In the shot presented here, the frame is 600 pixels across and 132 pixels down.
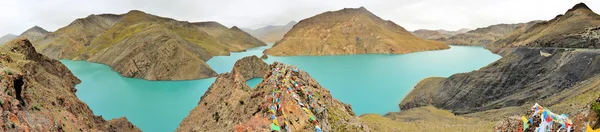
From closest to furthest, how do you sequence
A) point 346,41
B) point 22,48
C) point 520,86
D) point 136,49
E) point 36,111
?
point 36,111 < point 520,86 < point 22,48 < point 136,49 < point 346,41

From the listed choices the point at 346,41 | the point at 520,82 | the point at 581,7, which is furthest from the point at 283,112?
the point at 346,41

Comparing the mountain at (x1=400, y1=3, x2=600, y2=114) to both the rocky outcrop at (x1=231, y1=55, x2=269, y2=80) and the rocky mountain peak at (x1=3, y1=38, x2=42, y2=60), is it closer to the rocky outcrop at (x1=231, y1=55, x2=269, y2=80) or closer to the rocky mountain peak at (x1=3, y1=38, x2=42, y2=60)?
the rocky outcrop at (x1=231, y1=55, x2=269, y2=80)

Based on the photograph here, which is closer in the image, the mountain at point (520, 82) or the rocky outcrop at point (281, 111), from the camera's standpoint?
the rocky outcrop at point (281, 111)

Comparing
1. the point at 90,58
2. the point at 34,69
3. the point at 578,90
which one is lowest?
the point at 578,90

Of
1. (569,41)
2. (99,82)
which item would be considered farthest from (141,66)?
(569,41)

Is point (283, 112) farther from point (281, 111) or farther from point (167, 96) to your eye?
point (167, 96)

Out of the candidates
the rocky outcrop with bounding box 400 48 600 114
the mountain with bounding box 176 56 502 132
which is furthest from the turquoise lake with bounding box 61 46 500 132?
the mountain with bounding box 176 56 502 132

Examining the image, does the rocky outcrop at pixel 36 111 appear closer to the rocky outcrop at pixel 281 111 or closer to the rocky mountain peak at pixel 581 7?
the rocky outcrop at pixel 281 111

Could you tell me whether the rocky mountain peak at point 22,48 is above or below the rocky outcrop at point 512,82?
above

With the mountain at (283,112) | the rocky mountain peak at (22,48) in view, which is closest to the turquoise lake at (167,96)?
the rocky mountain peak at (22,48)

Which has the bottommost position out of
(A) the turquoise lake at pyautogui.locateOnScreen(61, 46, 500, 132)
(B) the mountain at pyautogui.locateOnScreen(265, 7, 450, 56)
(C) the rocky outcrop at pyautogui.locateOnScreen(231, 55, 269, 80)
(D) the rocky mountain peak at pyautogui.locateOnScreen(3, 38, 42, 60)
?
(A) the turquoise lake at pyautogui.locateOnScreen(61, 46, 500, 132)

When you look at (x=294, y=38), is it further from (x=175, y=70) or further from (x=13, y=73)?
(x=13, y=73)
